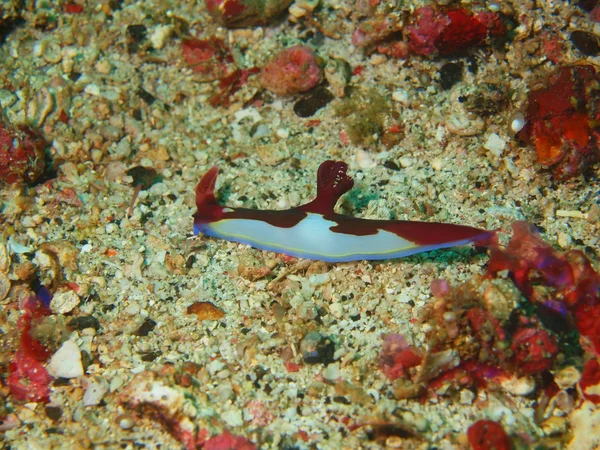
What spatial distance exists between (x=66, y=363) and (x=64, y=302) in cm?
50

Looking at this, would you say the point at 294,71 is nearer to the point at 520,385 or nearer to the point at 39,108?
the point at 39,108

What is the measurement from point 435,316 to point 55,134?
372 centimetres

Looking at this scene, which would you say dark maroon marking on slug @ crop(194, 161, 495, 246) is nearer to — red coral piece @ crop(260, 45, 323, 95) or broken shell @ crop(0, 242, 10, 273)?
red coral piece @ crop(260, 45, 323, 95)

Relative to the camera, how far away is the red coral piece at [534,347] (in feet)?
8.25

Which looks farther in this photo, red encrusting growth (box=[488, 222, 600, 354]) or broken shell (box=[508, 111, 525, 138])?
broken shell (box=[508, 111, 525, 138])

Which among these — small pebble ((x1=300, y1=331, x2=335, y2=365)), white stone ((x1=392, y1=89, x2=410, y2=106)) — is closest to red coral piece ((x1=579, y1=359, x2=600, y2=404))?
small pebble ((x1=300, y1=331, x2=335, y2=365))

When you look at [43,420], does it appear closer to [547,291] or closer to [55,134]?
[55,134]

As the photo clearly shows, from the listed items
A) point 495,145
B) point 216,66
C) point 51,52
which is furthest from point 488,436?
point 51,52

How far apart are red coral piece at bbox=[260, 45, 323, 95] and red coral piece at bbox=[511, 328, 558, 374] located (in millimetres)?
2824

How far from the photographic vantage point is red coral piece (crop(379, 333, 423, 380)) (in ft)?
9.04

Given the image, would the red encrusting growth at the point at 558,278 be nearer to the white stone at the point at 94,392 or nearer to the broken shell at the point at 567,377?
the broken shell at the point at 567,377

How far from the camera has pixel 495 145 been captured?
12.3ft

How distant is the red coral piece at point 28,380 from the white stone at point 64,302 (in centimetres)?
36

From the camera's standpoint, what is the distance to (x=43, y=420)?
278cm
